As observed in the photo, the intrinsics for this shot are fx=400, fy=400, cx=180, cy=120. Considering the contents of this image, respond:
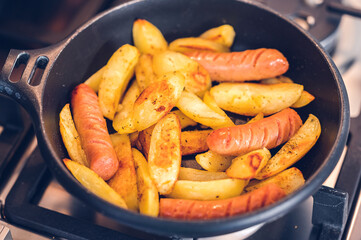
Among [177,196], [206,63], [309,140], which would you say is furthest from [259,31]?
[177,196]

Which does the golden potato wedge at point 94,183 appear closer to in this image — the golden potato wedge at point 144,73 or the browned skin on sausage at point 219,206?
the browned skin on sausage at point 219,206

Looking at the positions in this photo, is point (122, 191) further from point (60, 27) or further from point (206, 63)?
point (60, 27)

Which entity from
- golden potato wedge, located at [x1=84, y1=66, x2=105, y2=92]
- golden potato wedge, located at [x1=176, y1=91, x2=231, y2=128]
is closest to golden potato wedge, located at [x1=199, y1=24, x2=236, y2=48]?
golden potato wedge, located at [x1=176, y1=91, x2=231, y2=128]

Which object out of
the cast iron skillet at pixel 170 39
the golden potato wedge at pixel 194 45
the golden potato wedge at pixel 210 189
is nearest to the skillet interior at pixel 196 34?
the cast iron skillet at pixel 170 39

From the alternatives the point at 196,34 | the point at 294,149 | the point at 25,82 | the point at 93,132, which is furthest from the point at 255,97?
the point at 25,82

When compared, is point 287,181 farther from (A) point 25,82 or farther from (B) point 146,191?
(A) point 25,82

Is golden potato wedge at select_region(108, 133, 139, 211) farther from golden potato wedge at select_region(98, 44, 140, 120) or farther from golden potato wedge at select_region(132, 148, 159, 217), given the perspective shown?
golden potato wedge at select_region(98, 44, 140, 120)
